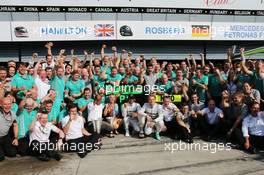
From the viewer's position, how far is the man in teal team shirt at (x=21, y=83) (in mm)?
7047

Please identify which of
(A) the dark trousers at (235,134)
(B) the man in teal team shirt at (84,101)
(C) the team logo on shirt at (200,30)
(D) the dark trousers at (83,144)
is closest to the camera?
(D) the dark trousers at (83,144)

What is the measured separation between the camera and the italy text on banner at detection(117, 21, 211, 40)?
57.4 ft

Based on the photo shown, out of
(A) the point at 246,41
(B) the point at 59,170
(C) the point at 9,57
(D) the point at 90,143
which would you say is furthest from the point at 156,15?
(B) the point at 59,170

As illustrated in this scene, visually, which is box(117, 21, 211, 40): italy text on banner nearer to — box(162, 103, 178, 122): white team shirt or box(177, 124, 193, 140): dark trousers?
box(162, 103, 178, 122): white team shirt

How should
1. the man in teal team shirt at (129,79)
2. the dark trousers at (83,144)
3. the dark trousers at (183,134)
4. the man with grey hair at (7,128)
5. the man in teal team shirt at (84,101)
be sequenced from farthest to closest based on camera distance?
1. the man in teal team shirt at (129,79)
2. the man in teal team shirt at (84,101)
3. the dark trousers at (183,134)
4. the dark trousers at (83,144)
5. the man with grey hair at (7,128)

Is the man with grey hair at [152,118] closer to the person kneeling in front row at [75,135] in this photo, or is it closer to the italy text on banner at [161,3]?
the person kneeling in front row at [75,135]

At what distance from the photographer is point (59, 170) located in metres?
5.55

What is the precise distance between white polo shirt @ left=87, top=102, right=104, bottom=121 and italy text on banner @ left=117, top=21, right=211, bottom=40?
34.0ft

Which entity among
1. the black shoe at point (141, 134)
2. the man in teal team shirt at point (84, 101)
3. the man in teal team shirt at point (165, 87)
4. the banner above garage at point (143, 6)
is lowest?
the black shoe at point (141, 134)

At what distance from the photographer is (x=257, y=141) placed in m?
6.79

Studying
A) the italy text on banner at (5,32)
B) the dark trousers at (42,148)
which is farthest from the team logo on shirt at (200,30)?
the dark trousers at (42,148)

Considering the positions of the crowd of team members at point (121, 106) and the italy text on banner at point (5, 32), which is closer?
the crowd of team members at point (121, 106)

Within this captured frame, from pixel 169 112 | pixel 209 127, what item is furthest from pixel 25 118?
pixel 209 127

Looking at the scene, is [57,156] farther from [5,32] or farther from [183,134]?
[5,32]
